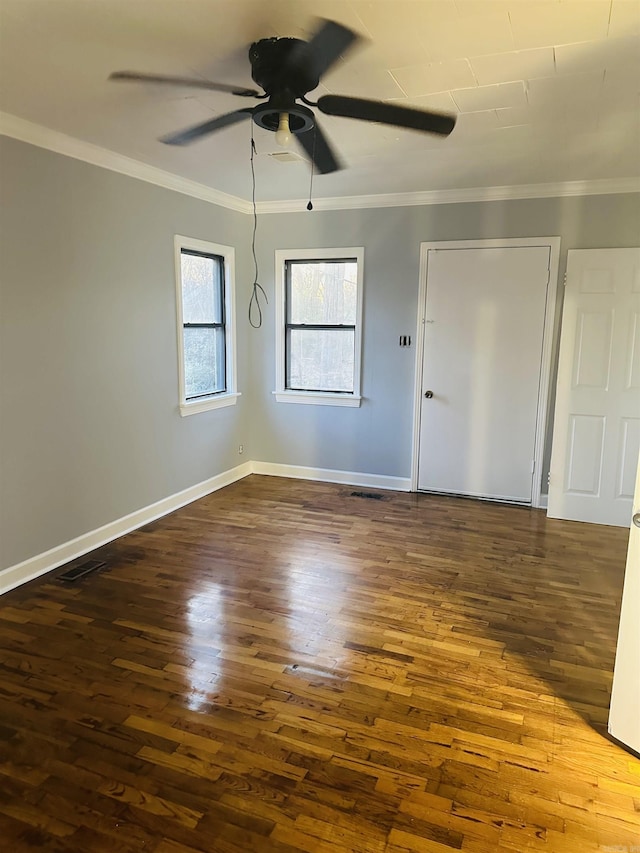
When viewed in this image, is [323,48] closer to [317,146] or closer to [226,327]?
[317,146]

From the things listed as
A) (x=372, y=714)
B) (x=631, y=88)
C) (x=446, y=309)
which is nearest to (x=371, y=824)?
(x=372, y=714)

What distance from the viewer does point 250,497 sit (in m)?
4.98

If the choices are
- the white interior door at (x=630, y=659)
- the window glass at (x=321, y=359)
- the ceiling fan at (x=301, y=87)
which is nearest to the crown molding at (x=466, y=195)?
the window glass at (x=321, y=359)

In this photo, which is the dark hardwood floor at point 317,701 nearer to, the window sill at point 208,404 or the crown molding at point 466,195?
the window sill at point 208,404

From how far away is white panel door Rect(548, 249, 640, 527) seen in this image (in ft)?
13.6

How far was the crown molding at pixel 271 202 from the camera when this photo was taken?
314 cm

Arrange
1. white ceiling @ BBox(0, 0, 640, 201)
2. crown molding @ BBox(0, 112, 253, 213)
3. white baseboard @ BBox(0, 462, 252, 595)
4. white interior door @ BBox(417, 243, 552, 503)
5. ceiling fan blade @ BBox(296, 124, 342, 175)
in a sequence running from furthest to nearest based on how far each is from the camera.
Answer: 1. white interior door @ BBox(417, 243, 552, 503)
2. white baseboard @ BBox(0, 462, 252, 595)
3. crown molding @ BBox(0, 112, 253, 213)
4. ceiling fan blade @ BBox(296, 124, 342, 175)
5. white ceiling @ BBox(0, 0, 640, 201)

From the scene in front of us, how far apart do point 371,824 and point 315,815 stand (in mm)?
177

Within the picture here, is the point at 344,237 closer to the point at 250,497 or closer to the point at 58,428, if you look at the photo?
the point at 250,497

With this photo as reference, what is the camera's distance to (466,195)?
4562mm

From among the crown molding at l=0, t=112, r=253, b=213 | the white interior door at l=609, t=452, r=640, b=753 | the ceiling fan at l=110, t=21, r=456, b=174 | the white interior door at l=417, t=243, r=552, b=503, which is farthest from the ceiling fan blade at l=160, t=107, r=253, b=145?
the white interior door at l=417, t=243, r=552, b=503

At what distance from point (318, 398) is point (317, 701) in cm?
338

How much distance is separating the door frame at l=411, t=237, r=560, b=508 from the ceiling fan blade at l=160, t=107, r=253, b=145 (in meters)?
2.57

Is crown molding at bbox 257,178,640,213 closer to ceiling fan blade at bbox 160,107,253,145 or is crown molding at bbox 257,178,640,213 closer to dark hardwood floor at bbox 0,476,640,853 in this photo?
ceiling fan blade at bbox 160,107,253,145
